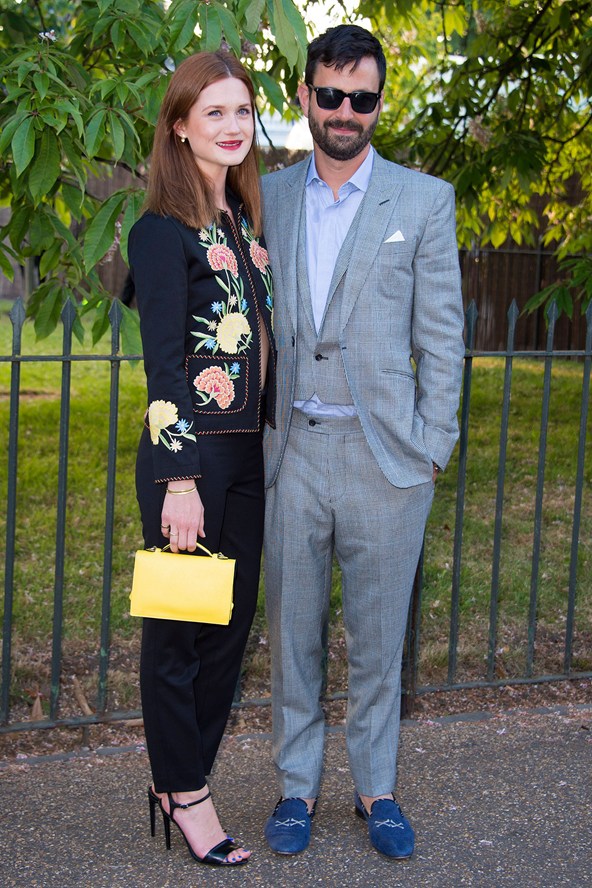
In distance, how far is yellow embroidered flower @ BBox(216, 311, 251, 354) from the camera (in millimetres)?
2711

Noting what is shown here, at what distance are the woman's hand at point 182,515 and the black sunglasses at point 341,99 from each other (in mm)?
1059

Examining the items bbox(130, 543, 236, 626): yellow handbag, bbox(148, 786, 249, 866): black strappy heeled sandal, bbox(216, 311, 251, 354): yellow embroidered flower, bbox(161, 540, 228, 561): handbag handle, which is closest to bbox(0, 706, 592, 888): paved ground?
bbox(148, 786, 249, 866): black strappy heeled sandal

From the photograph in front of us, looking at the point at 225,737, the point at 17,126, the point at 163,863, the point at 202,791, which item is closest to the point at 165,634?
the point at 202,791

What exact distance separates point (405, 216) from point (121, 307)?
44.3 inches

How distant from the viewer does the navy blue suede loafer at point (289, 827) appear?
118 inches

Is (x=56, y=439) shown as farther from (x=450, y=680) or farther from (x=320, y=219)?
(x=320, y=219)

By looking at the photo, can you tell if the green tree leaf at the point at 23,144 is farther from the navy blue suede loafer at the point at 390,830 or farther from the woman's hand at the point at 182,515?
the navy blue suede loafer at the point at 390,830

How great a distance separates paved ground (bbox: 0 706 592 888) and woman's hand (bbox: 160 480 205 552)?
0.97 m

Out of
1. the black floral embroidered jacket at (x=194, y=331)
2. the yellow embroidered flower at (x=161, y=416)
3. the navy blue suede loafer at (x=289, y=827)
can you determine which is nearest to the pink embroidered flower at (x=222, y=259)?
the black floral embroidered jacket at (x=194, y=331)

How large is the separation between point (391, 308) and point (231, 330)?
461 millimetres

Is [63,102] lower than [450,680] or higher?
higher

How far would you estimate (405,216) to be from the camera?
2861 mm

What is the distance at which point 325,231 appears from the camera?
2.94m

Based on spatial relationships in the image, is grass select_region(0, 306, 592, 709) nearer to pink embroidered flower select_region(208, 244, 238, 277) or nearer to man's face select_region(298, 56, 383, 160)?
pink embroidered flower select_region(208, 244, 238, 277)
